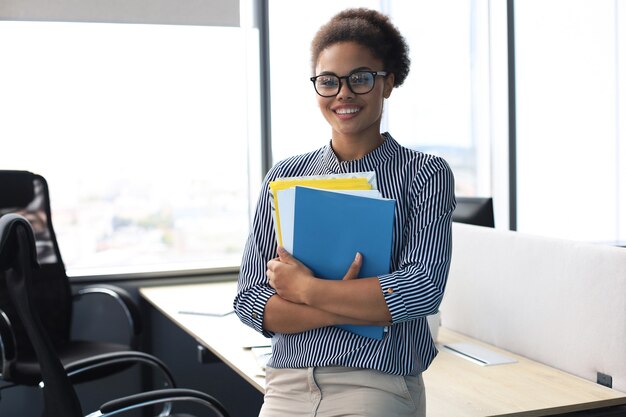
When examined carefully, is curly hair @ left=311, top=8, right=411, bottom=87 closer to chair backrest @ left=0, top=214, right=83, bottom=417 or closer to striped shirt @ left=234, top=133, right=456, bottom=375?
striped shirt @ left=234, top=133, right=456, bottom=375

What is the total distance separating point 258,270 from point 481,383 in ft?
2.47

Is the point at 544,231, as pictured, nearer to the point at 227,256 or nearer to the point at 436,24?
the point at 436,24

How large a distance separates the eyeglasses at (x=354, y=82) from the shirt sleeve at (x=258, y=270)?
0.26 meters

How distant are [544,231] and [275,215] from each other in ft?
11.7

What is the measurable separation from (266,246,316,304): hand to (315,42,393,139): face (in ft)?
0.99

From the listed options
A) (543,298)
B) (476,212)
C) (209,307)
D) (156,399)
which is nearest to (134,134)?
(209,307)

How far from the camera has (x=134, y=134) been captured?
13.5 feet

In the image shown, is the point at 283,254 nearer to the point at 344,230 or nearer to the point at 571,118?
the point at 344,230

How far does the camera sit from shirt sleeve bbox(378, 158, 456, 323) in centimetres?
161

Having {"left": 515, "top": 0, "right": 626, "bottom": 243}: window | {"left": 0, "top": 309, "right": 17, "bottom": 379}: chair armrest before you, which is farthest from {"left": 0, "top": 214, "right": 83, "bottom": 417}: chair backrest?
{"left": 515, "top": 0, "right": 626, "bottom": 243}: window

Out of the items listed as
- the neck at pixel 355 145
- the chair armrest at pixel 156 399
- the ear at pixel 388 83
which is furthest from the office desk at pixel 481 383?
the ear at pixel 388 83

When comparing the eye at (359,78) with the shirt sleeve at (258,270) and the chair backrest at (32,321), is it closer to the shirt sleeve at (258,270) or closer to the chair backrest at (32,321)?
the shirt sleeve at (258,270)

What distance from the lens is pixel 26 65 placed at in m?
3.88

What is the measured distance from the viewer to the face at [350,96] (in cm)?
171
